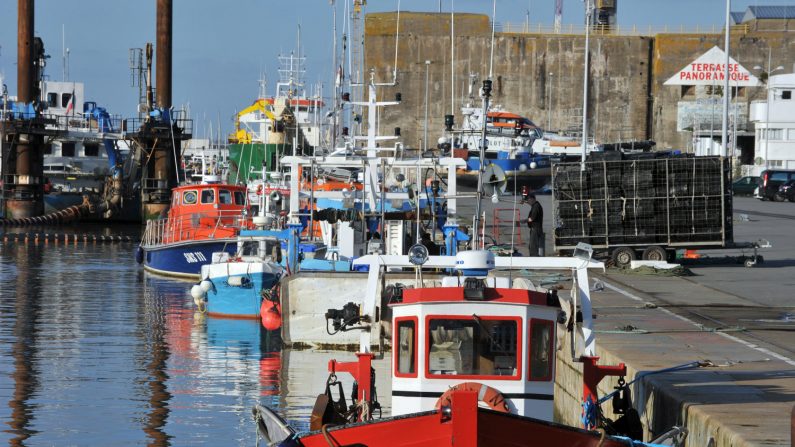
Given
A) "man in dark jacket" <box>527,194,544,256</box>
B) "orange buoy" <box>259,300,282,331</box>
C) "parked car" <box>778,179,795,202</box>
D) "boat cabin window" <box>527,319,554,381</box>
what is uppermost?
"parked car" <box>778,179,795,202</box>

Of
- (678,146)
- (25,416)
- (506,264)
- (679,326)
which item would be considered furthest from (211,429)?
(678,146)

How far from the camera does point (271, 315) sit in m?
23.4

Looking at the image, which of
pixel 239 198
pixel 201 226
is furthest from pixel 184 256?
pixel 239 198

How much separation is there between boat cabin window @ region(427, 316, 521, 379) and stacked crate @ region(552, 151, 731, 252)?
16.9 metres

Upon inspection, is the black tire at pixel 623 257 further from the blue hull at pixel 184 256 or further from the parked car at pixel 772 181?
the parked car at pixel 772 181

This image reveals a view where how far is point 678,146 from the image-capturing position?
3479 inches

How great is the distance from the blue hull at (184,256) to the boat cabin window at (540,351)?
73.8ft

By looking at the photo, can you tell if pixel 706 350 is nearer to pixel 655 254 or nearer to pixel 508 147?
pixel 655 254

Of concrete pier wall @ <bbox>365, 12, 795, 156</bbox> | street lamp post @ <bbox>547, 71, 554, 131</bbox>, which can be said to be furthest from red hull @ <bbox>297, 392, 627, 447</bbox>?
street lamp post @ <bbox>547, 71, 554, 131</bbox>

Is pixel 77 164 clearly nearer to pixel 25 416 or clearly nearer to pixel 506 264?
pixel 25 416

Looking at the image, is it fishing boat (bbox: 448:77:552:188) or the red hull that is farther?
fishing boat (bbox: 448:77:552:188)

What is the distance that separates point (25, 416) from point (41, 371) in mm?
3648

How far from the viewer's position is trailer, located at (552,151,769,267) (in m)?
26.7

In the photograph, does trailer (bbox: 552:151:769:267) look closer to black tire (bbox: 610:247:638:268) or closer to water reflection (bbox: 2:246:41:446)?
black tire (bbox: 610:247:638:268)
